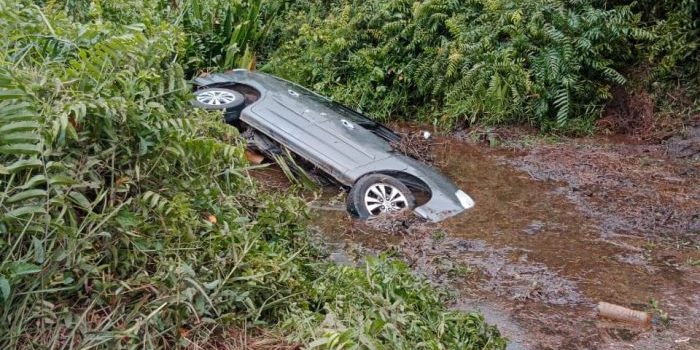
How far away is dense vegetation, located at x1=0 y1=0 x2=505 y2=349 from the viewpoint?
8.48 ft

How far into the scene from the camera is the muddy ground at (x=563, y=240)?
4590 millimetres

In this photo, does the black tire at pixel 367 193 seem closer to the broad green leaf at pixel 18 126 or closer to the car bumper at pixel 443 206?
the car bumper at pixel 443 206

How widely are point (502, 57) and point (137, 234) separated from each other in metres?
6.88

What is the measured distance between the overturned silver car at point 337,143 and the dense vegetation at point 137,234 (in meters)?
2.41

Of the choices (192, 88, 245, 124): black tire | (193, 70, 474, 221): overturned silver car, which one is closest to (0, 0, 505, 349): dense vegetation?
(193, 70, 474, 221): overturned silver car

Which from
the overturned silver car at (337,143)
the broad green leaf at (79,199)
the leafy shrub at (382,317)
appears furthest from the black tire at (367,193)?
the broad green leaf at (79,199)

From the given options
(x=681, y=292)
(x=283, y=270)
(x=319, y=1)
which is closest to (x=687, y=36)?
(x=681, y=292)

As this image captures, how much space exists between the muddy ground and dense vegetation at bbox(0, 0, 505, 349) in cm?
100

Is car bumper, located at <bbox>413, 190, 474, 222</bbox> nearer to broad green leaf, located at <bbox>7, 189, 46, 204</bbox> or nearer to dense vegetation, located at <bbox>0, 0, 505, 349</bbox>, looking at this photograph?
dense vegetation, located at <bbox>0, 0, 505, 349</bbox>

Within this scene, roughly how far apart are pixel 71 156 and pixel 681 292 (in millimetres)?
4177

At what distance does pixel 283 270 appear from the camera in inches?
130

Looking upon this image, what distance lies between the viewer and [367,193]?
20.5ft

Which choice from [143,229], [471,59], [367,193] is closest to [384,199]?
[367,193]

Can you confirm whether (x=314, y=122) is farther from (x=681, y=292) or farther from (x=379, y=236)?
(x=681, y=292)
